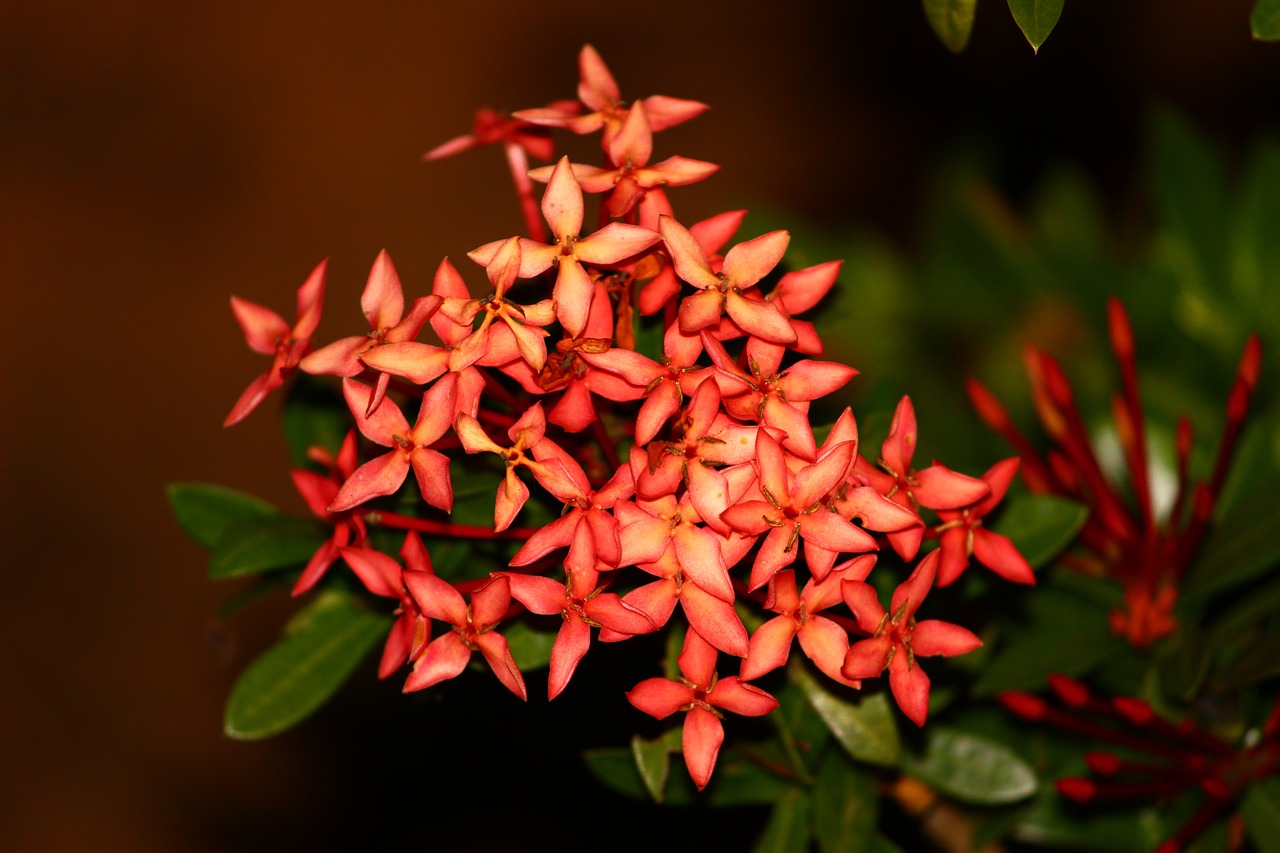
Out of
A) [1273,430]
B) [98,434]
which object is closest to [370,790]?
[98,434]

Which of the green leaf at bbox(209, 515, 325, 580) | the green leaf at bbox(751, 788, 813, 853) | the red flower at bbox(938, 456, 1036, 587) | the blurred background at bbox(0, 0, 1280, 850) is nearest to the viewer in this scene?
the red flower at bbox(938, 456, 1036, 587)

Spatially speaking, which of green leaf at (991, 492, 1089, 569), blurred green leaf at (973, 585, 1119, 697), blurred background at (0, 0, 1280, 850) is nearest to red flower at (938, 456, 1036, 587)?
green leaf at (991, 492, 1089, 569)

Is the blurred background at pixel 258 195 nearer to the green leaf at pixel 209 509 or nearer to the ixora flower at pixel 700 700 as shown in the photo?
the green leaf at pixel 209 509

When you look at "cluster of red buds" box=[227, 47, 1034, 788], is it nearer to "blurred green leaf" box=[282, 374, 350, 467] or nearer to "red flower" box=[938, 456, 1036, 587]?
"red flower" box=[938, 456, 1036, 587]

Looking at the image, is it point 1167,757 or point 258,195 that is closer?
point 1167,757

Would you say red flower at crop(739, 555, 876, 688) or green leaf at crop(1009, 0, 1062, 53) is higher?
green leaf at crop(1009, 0, 1062, 53)

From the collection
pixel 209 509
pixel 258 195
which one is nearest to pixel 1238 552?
pixel 209 509

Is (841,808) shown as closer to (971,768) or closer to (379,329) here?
(971,768)
